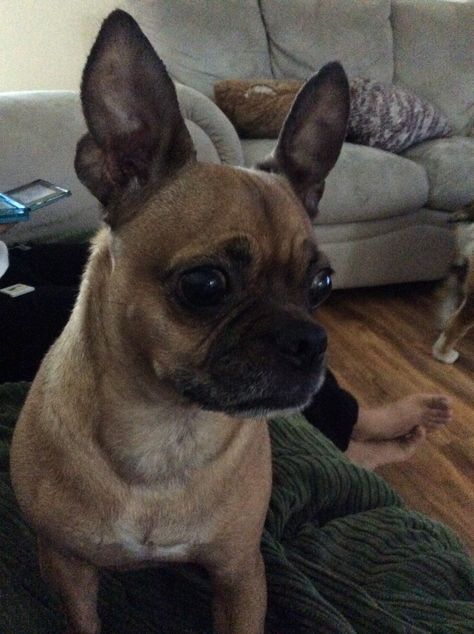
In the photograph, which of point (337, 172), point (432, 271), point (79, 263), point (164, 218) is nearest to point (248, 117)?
point (337, 172)

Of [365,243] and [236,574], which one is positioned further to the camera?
[365,243]

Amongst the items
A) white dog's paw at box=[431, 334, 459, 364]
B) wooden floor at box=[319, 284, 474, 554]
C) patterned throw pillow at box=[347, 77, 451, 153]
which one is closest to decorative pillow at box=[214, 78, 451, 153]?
patterned throw pillow at box=[347, 77, 451, 153]

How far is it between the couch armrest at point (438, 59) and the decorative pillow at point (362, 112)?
258 mm

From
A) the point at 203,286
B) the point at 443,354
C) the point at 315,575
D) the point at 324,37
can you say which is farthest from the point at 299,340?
the point at 324,37

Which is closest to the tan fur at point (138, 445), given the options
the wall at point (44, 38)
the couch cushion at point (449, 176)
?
the couch cushion at point (449, 176)

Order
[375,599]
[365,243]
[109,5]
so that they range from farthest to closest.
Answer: [109,5], [365,243], [375,599]

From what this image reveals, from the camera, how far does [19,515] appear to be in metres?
1.03

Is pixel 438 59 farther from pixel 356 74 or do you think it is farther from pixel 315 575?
pixel 315 575

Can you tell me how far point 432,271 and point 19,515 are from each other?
7.46 feet

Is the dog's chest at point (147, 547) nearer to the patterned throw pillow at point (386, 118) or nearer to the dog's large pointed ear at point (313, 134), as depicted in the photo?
the dog's large pointed ear at point (313, 134)

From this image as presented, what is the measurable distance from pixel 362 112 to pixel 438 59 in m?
0.90

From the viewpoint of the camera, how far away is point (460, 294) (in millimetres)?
2465

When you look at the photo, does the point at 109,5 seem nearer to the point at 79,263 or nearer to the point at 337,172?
the point at 337,172

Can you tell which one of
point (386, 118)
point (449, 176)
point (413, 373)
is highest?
point (386, 118)
